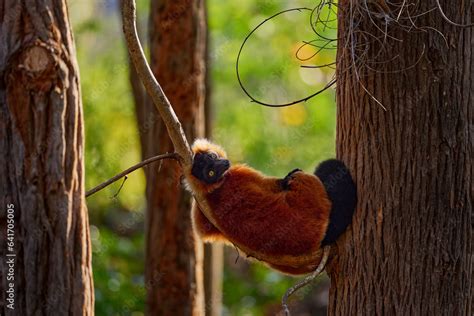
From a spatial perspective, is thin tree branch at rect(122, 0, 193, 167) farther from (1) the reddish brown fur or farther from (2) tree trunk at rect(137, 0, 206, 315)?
(2) tree trunk at rect(137, 0, 206, 315)

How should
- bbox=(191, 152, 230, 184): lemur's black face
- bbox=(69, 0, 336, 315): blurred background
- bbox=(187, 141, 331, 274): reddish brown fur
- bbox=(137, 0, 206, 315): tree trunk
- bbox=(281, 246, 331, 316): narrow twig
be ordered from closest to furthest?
bbox=(281, 246, 331, 316): narrow twig < bbox=(187, 141, 331, 274): reddish brown fur < bbox=(191, 152, 230, 184): lemur's black face < bbox=(137, 0, 206, 315): tree trunk < bbox=(69, 0, 336, 315): blurred background

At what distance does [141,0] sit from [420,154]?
1120cm

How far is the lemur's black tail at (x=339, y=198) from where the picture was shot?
14.8ft

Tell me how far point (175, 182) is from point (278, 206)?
3606mm

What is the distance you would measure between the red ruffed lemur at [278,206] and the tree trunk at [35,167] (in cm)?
88

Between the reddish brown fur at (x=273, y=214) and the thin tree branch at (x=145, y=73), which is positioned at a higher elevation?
the thin tree branch at (x=145, y=73)

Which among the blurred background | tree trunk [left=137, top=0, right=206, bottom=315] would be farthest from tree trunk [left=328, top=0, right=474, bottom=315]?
the blurred background

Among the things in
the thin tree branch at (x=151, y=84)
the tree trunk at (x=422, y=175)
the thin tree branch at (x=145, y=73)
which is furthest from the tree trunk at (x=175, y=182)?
the tree trunk at (x=422, y=175)

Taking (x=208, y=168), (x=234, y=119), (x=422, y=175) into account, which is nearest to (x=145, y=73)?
(x=208, y=168)

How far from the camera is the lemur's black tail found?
451 cm

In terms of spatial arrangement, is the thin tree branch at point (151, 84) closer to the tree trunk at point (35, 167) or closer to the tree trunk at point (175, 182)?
the tree trunk at point (35, 167)

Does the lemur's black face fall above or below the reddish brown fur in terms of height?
above

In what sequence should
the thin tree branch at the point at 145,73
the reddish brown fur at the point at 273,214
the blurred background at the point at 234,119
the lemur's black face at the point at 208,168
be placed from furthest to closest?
1. the blurred background at the point at 234,119
2. the lemur's black face at the point at 208,168
3. the reddish brown fur at the point at 273,214
4. the thin tree branch at the point at 145,73

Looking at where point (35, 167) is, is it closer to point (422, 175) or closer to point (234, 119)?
point (422, 175)
